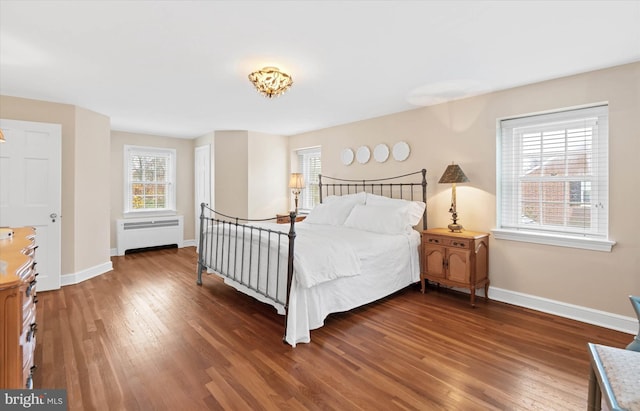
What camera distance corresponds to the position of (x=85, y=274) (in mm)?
4199

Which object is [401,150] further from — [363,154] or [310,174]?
[310,174]

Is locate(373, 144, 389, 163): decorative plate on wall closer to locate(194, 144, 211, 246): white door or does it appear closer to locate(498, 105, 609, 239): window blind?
locate(498, 105, 609, 239): window blind

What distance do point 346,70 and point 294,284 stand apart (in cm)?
201

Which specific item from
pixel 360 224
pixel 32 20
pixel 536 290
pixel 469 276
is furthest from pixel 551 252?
pixel 32 20

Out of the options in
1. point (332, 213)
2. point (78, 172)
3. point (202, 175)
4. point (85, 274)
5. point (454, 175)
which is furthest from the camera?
point (202, 175)

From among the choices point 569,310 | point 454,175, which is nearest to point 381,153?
point 454,175

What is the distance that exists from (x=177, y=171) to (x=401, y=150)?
15.6 feet

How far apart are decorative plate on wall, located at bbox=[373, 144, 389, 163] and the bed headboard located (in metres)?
0.30

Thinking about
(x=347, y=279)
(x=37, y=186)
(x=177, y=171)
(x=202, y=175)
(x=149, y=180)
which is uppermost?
(x=177, y=171)

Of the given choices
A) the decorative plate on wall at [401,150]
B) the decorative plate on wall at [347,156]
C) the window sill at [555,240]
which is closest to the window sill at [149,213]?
the decorative plate on wall at [347,156]

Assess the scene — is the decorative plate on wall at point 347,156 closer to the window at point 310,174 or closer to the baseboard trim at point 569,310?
the window at point 310,174

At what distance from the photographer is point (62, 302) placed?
3377mm

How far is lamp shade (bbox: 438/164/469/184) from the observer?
3.47 metres

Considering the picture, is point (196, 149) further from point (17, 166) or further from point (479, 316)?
point (479, 316)
